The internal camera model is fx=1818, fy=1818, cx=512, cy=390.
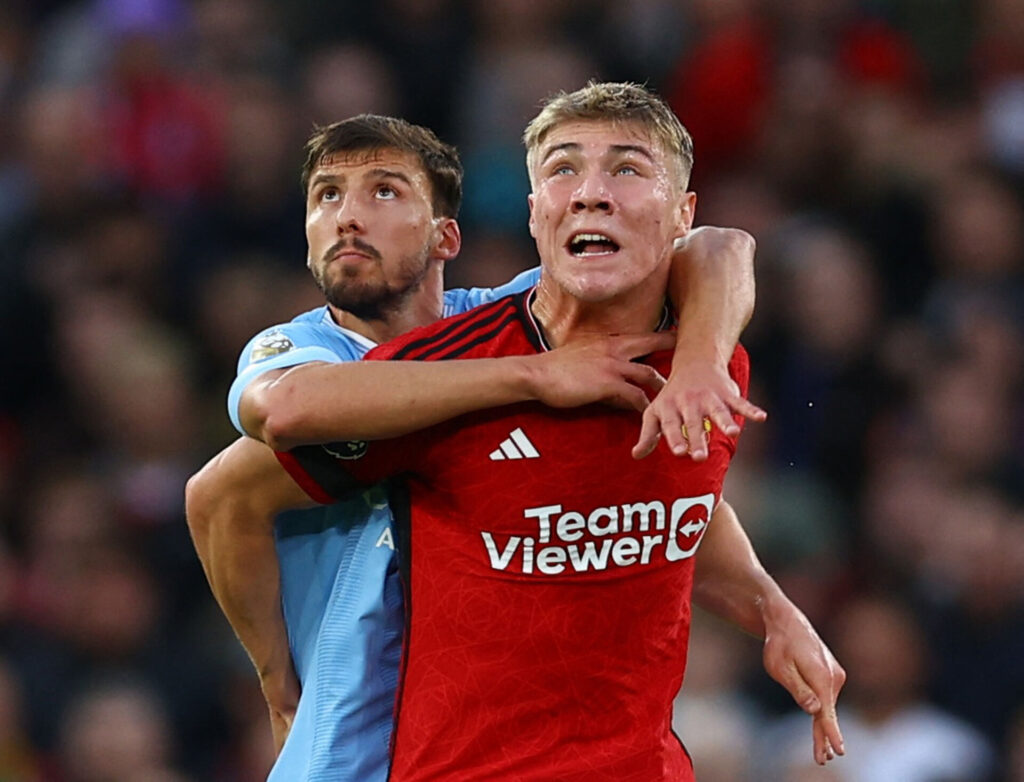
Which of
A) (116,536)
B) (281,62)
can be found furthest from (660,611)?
(281,62)

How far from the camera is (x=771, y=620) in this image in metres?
3.42

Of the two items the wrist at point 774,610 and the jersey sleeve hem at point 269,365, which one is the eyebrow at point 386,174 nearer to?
the jersey sleeve hem at point 269,365

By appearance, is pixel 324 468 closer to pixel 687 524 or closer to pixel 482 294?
pixel 687 524

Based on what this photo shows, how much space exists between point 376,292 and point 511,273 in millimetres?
3123

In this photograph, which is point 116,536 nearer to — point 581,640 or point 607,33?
point 607,33

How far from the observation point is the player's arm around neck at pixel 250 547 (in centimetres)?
324

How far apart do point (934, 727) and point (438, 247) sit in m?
3.05

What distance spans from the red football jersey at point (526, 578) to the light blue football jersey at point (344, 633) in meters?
0.15

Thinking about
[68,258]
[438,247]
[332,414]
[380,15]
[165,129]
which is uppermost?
[380,15]

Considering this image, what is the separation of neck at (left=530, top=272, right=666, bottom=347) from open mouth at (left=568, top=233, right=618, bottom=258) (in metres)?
0.07

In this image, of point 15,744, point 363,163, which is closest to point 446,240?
point 363,163

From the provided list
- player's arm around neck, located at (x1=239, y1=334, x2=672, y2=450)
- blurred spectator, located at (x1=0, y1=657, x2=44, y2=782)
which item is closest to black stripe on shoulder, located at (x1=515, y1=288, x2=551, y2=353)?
player's arm around neck, located at (x1=239, y1=334, x2=672, y2=450)

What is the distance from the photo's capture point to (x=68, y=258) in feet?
22.6

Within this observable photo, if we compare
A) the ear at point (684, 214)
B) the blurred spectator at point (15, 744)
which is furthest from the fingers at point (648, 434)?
the blurred spectator at point (15, 744)
